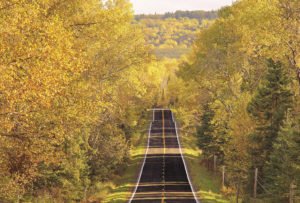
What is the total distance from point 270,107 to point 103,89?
1008cm

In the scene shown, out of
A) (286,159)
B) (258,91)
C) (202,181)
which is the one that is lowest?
(202,181)

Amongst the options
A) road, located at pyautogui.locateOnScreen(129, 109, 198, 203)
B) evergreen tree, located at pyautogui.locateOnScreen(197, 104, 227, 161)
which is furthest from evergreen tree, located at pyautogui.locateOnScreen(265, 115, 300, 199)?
evergreen tree, located at pyautogui.locateOnScreen(197, 104, 227, 161)

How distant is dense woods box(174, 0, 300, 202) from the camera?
797 inches

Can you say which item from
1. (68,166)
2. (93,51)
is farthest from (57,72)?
(68,166)

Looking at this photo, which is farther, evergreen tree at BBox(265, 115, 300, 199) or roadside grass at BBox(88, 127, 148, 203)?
roadside grass at BBox(88, 127, 148, 203)

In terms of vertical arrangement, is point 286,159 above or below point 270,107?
below

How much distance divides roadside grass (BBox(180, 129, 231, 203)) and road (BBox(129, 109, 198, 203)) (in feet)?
1.97

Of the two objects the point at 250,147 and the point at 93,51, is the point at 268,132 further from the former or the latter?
the point at 93,51

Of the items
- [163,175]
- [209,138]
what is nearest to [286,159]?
[163,175]

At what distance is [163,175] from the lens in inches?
1590

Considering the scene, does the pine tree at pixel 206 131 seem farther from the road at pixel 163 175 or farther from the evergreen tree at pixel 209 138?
the road at pixel 163 175

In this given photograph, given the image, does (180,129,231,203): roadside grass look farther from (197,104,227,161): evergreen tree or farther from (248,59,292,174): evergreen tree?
(248,59,292,174): evergreen tree

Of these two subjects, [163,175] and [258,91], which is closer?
[258,91]

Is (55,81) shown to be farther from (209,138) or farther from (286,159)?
(209,138)
